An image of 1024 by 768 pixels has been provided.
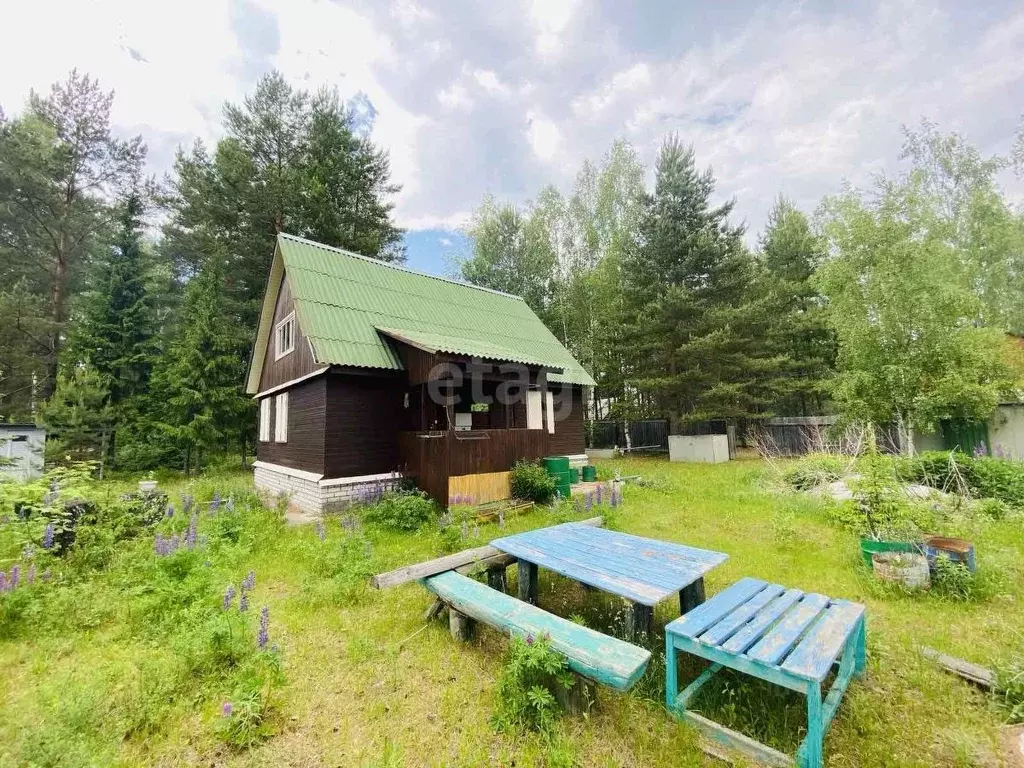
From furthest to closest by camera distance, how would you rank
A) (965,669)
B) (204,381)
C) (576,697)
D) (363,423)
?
(204,381), (363,423), (965,669), (576,697)

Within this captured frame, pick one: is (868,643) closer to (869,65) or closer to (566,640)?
(566,640)

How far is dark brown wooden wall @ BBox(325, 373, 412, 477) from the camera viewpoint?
922 centimetres

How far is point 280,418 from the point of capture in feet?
39.5

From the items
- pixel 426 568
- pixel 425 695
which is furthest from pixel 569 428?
pixel 425 695

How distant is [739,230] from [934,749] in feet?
67.0

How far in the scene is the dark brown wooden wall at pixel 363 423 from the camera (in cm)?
922

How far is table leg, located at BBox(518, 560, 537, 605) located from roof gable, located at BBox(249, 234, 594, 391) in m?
5.07

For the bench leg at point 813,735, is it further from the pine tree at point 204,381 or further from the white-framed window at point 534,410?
the pine tree at point 204,381

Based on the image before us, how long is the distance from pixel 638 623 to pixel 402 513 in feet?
16.8

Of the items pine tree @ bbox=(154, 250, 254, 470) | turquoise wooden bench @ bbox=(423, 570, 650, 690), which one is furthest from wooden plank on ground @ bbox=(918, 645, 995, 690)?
pine tree @ bbox=(154, 250, 254, 470)

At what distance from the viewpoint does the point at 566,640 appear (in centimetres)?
264

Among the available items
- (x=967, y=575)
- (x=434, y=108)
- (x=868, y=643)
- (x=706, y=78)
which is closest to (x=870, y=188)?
(x=706, y=78)

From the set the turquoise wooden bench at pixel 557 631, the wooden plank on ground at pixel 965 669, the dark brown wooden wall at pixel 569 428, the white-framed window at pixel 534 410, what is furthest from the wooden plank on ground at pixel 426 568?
the dark brown wooden wall at pixel 569 428

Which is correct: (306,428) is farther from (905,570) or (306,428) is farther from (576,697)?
(905,570)
